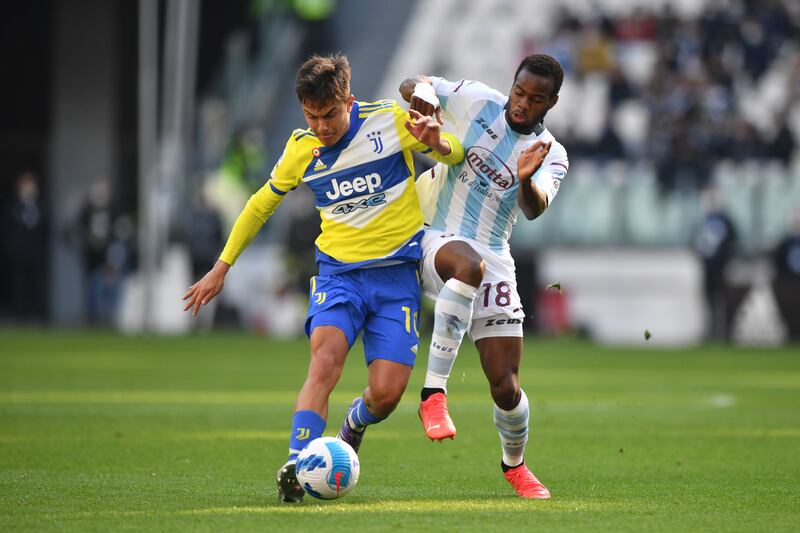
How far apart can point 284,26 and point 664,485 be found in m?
21.6

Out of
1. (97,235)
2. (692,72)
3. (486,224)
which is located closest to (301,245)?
(97,235)

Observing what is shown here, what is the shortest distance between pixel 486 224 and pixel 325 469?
1637 millimetres

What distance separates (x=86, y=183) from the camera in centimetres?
3080

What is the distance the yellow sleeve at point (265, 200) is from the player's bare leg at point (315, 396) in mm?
589

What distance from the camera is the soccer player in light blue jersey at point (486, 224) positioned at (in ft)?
24.2

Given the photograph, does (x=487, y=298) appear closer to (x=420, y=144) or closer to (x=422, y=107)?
(x=420, y=144)

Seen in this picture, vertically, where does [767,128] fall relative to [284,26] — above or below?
below

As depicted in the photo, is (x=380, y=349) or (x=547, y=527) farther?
(x=380, y=349)

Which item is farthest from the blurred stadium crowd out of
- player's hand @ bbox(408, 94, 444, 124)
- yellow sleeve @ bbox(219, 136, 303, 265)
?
yellow sleeve @ bbox(219, 136, 303, 265)

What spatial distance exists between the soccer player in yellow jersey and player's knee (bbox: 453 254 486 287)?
256 mm

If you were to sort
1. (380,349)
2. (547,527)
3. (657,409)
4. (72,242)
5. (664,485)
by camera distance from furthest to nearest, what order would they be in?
(72,242) < (657,409) < (664,485) < (380,349) < (547,527)

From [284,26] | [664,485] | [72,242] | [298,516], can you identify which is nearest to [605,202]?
[284,26]

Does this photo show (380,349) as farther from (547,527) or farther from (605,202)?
(605,202)

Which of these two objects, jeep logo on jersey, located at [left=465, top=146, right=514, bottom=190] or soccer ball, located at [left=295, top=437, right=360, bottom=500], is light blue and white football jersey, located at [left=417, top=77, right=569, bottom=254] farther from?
soccer ball, located at [left=295, top=437, right=360, bottom=500]
